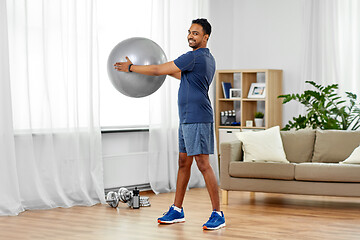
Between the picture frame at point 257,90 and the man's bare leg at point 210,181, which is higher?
the picture frame at point 257,90

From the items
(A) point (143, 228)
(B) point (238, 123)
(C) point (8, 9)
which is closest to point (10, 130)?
(C) point (8, 9)

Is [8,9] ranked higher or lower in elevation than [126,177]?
higher

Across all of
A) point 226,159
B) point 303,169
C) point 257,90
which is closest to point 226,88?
point 257,90

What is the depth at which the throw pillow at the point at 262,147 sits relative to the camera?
5.39 metres

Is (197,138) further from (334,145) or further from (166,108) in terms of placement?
(166,108)

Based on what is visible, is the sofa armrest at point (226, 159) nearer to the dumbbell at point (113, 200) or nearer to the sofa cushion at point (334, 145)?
the sofa cushion at point (334, 145)

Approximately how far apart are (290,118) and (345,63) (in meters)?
0.98

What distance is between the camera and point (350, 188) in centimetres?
496

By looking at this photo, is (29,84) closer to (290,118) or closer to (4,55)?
(4,55)

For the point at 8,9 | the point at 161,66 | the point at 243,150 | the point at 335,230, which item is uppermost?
the point at 8,9

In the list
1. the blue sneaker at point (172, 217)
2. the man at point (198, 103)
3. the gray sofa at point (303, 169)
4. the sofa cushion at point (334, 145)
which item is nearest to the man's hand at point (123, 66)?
the man at point (198, 103)

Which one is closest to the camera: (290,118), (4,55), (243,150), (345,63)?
(4,55)

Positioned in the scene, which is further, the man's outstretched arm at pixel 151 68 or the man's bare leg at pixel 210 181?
the man's bare leg at pixel 210 181

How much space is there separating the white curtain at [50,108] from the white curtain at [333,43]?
275 centimetres
